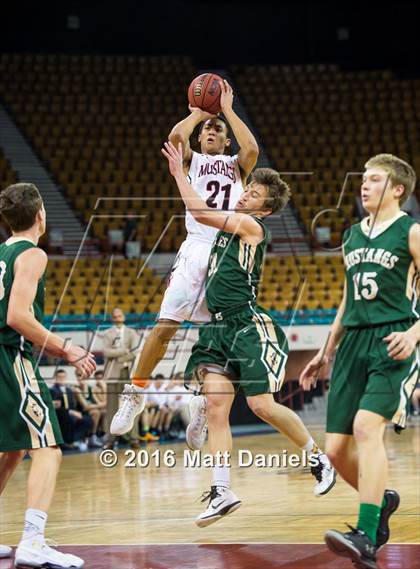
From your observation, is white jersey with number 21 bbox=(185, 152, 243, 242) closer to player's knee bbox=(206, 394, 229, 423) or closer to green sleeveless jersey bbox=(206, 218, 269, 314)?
green sleeveless jersey bbox=(206, 218, 269, 314)

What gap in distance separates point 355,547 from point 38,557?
1517mm

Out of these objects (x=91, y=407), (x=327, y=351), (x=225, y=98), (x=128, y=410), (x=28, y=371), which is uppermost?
(x=225, y=98)

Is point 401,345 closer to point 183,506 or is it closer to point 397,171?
point 397,171

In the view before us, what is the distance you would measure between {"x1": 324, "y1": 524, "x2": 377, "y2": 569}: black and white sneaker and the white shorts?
2.44 metres

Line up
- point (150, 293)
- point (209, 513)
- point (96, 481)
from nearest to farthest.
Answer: point (209, 513), point (96, 481), point (150, 293)

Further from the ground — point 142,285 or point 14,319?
point 14,319

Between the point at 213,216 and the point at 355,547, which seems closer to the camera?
the point at 355,547

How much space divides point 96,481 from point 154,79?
13.8 metres

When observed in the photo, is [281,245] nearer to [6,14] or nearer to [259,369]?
[6,14]

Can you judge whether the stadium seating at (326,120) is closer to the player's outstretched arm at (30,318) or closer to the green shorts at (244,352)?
the green shorts at (244,352)

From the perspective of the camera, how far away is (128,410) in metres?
6.39

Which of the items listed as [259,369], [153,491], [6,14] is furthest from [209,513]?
[6,14]

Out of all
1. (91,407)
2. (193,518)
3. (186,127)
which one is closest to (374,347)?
(186,127)

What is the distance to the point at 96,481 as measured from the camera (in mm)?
9164
